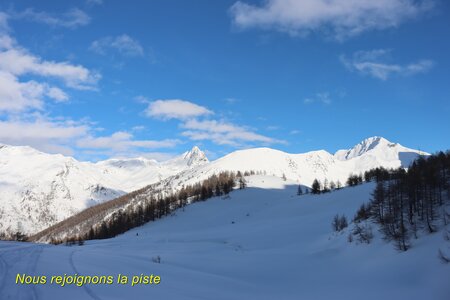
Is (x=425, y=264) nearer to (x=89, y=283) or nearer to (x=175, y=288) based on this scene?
(x=175, y=288)

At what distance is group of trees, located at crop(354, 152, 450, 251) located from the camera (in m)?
29.1

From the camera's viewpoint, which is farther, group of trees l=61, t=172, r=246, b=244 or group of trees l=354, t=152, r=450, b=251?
group of trees l=61, t=172, r=246, b=244

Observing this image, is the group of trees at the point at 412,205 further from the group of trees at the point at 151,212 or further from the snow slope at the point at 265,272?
the group of trees at the point at 151,212

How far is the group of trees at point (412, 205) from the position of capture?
95.3ft

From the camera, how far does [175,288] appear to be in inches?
704

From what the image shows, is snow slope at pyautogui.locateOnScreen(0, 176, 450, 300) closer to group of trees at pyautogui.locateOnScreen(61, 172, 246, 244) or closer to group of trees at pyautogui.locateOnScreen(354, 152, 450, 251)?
group of trees at pyautogui.locateOnScreen(354, 152, 450, 251)

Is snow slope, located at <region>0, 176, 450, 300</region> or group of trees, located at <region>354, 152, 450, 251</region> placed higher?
group of trees, located at <region>354, 152, 450, 251</region>

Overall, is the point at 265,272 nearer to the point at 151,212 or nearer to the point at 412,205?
the point at 412,205

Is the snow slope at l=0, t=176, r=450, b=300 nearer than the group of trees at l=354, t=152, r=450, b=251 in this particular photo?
Yes

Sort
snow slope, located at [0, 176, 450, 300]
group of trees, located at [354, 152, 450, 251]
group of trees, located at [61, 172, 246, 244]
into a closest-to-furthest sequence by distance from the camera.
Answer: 1. snow slope, located at [0, 176, 450, 300]
2. group of trees, located at [354, 152, 450, 251]
3. group of trees, located at [61, 172, 246, 244]

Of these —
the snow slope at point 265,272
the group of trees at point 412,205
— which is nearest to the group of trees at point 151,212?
the snow slope at point 265,272

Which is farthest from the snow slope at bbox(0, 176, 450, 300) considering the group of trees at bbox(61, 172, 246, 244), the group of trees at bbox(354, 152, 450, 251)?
the group of trees at bbox(61, 172, 246, 244)

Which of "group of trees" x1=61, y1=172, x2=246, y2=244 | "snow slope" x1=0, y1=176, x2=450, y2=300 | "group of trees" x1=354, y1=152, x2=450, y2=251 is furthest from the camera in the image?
"group of trees" x1=61, y1=172, x2=246, y2=244

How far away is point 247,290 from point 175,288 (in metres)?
5.83
